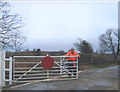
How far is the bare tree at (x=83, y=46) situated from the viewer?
21781 mm

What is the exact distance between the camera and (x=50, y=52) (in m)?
16.1

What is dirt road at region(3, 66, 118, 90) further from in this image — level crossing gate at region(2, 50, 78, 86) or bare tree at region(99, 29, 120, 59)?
bare tree at region(99, 29, 120, 59)

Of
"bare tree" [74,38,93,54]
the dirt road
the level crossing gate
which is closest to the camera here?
the dirt road

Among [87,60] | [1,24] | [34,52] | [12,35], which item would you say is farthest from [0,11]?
[87,60]

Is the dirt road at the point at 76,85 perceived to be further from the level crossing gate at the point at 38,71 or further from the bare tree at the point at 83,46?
the bare tree at the point at 83,46

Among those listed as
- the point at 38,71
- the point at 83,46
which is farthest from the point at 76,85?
the point at 83,46

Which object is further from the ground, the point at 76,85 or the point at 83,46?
the point at 83,46

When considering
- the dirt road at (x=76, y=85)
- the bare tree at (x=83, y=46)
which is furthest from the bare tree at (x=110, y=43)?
the dirt road at (x=76, y=85)

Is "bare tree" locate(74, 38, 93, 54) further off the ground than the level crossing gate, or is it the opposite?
"bare tree" locate(74, 38, 93, 54)

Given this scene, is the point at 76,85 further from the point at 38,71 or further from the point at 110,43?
the point at 110,43

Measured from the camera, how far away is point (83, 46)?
2206 centimetres

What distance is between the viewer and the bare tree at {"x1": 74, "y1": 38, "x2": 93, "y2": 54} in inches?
858

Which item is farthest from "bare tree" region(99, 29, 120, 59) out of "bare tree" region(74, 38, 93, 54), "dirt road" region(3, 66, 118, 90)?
"dirt road" region(3, 66, 118, 90)

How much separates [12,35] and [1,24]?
1379 millimetres
